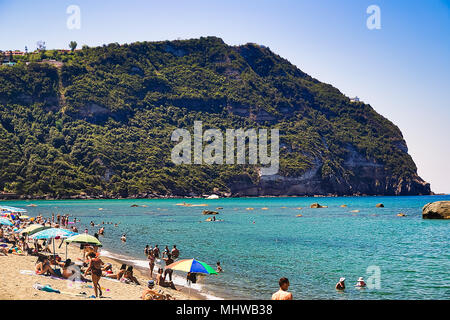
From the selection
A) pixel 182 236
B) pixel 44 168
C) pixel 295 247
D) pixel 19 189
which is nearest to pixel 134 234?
pixel 182 236

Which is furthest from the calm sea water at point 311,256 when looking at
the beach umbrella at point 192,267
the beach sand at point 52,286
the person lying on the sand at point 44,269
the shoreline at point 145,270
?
the person lying on the sand at point 44,269

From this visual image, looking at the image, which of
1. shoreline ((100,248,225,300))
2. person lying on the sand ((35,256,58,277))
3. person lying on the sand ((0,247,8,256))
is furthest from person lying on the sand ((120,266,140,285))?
person lying on the sand ((0,247,8,256))

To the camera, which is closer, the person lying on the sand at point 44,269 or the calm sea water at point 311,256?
the person lying on the sand at point 44,269

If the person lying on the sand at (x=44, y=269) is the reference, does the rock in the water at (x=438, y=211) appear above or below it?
below

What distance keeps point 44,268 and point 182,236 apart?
2869cm

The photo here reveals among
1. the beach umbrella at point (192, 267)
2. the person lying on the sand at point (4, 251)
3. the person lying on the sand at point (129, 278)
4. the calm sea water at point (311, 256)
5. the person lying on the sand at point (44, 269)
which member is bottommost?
the calm sea water at point (311, 256)

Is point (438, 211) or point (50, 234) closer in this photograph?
point (50, 234)

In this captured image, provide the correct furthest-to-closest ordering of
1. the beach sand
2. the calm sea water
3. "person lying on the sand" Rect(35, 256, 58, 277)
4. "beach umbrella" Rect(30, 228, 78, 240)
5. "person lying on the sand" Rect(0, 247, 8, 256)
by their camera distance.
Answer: "person lying on the sand" Rect(0, 247, 8, 256) < "beach umbrella" Rect(30, 228, 78, 240) < the calm sea water < "person lying on the sand" Rect(35, 256, 58, 277) < the beach sand

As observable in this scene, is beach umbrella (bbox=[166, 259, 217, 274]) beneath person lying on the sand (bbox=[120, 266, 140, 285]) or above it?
above

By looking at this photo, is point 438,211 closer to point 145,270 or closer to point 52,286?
point 145,270

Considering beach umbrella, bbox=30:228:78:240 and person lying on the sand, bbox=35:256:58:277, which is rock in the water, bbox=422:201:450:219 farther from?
person lying on the sand, bbox=35:256:58:277

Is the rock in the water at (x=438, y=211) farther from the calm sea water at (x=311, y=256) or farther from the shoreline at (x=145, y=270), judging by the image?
the shoreline at (x=145, y=270)

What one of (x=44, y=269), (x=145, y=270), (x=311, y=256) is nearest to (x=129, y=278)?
(x=44, y=269)
